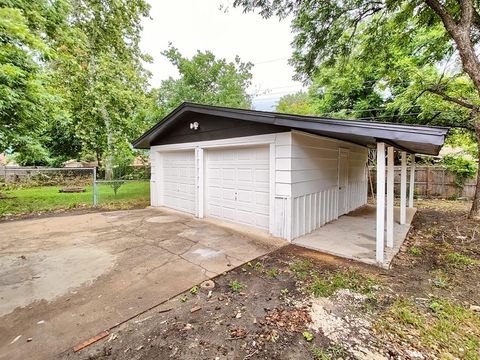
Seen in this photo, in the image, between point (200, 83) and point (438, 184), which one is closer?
point (438, 184)

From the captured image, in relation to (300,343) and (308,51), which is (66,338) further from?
(308,51)

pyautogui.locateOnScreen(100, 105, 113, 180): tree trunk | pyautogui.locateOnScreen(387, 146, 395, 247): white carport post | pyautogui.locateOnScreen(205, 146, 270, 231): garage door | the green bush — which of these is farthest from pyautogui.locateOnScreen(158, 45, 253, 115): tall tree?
pyautogui.locateOnScreen(387, 146, 395, 247): white carport post

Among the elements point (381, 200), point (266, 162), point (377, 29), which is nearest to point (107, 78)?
point (266, 162)

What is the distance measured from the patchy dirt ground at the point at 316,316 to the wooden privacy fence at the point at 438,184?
8.03m

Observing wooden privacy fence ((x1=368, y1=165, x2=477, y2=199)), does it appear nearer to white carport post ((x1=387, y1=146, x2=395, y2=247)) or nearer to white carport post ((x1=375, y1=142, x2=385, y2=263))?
white carport post ((x1=387, y1=146, x2=395, y2=247))

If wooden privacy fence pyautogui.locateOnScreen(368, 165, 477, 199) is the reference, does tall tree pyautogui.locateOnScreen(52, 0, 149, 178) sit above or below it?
above

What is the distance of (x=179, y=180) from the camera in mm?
7930

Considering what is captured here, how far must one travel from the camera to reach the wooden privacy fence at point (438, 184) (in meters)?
10.4

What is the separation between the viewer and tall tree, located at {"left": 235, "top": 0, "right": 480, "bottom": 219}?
5.11 m

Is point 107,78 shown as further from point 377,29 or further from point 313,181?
point 377,29

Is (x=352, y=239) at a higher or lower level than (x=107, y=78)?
lower

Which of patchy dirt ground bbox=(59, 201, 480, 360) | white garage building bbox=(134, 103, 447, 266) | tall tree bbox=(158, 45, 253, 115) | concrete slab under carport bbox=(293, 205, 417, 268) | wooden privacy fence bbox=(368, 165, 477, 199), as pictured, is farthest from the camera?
tall tree bbox=(158, 45, 253, 115)

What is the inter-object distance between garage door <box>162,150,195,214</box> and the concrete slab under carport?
4053 millimetres

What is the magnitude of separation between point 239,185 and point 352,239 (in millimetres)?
2911
